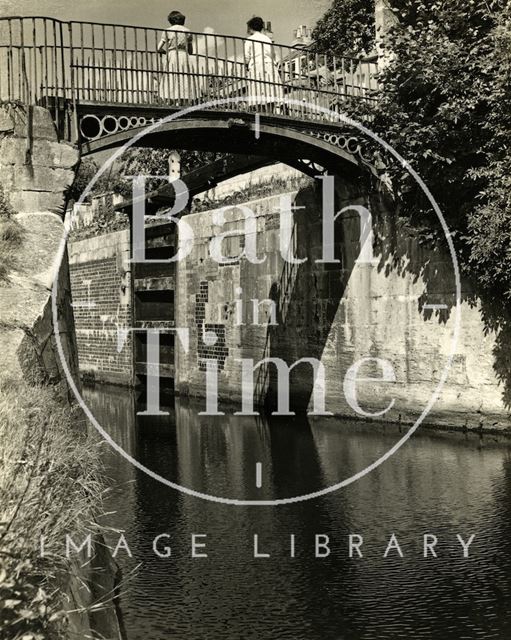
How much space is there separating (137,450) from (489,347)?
17.4 feet

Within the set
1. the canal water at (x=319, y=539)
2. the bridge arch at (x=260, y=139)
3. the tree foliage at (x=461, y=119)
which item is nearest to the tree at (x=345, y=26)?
the bridge arch at (x=260, y=139)

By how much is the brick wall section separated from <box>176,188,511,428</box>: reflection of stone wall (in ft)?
12.8

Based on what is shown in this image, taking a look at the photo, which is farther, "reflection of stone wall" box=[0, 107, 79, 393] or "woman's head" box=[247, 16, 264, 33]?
"woman's head" box=[247, 16, 264, 33]

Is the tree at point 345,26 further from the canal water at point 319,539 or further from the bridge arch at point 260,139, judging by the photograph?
the canal water at point 319,539

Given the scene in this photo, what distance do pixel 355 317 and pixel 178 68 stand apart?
5.32 meters

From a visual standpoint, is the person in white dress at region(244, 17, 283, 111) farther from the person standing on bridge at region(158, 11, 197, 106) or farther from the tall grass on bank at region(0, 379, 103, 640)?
the tall grass on bank at region(0, 379, 103, 640)

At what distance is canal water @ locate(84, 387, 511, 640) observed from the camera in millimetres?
5496

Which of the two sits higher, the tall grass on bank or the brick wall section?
the brick wall section

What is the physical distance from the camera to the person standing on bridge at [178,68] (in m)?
10.6

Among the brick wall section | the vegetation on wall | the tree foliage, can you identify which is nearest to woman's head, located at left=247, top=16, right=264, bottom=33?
the tree foliage

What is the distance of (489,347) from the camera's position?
461 inches

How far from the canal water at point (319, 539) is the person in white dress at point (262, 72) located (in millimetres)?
4963

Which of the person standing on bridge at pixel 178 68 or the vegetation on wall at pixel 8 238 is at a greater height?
the person standing on bridge at pixel 178 68

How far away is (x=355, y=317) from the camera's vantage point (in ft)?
45.8
